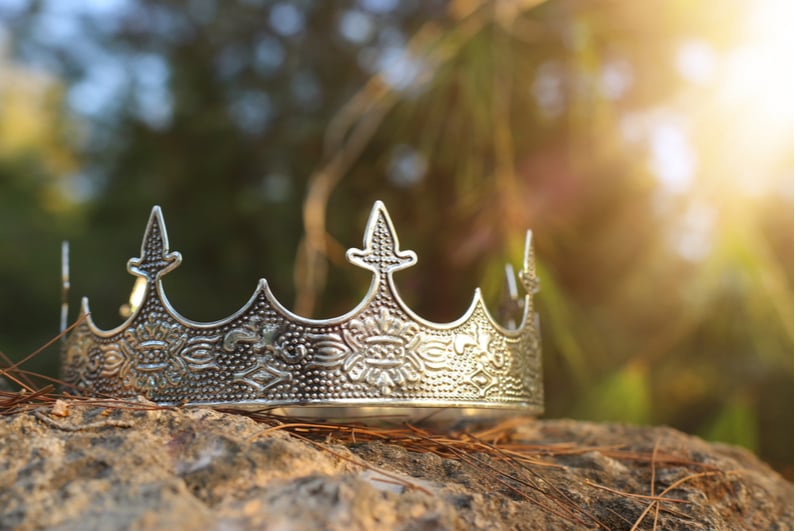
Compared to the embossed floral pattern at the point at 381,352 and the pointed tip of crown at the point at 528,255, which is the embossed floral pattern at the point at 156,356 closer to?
the embossed floral pattern at the point at 381,352

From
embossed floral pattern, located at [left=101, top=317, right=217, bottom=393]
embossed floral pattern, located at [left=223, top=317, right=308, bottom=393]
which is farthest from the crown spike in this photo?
embossed floral pattern, located at [left=101, top=317, right=217, bottom=393]

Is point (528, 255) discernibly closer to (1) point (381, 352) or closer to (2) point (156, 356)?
(1) point (381, 352)

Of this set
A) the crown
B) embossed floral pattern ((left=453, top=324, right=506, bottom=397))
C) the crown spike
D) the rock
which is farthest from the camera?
the crown spike

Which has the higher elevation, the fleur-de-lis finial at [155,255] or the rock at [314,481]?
the fleur-de-lis finial at [155,255]

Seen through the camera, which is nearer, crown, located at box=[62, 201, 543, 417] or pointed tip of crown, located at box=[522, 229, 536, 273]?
crown, located at box=[62, 201, 543, 417]

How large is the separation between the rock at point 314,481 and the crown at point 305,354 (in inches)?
5.8

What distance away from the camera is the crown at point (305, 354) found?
125cm

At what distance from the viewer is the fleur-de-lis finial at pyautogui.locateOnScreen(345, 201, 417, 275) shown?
4.33 feet

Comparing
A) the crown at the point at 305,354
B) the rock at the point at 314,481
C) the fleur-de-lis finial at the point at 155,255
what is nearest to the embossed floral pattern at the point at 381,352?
the crown at the point at 305,354

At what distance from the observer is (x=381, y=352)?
1273 mm

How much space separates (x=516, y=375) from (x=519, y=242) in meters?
1.09

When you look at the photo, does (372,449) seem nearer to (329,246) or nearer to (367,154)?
(329,246)

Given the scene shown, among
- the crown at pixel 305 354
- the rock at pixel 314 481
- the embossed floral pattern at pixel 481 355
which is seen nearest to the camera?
the rock at pixel 314 481

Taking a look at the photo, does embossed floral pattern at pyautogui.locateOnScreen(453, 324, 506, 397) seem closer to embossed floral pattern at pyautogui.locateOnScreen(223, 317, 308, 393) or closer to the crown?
the crown
